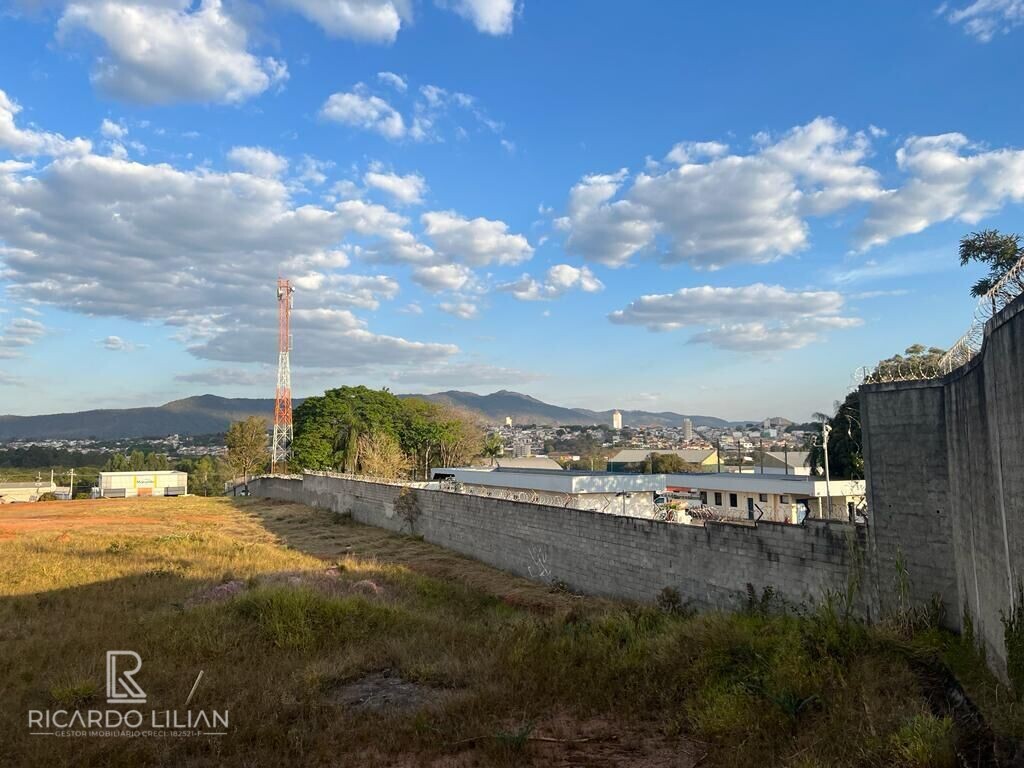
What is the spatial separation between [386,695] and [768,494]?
3088 centimetres

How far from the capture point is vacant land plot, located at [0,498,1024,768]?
19.4ft

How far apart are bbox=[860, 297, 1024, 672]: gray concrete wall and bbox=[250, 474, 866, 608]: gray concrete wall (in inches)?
40.9

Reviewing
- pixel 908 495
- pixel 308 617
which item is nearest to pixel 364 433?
pixel 308 617

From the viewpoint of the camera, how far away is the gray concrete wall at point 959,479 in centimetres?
539

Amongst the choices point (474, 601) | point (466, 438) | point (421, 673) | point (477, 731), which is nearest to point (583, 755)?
point (477, 731)

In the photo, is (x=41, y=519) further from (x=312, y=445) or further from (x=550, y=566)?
(x=550, y=566)

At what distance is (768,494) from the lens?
34.5m

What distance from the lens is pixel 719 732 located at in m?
6.21

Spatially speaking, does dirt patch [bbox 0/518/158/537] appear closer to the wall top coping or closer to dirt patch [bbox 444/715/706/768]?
dirt patch [bbox 444/715/706/768]

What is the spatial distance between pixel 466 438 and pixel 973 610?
2365 inches

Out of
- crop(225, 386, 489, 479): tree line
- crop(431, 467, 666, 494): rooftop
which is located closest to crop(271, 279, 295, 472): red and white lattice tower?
crop(225, 386, 489, 479): tree line

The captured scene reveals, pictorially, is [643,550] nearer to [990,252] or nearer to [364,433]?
[990,252]

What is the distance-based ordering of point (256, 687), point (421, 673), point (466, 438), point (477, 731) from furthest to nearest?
point (466, 438)
point (421, 673)
point (256, 687)
point (477, 731)

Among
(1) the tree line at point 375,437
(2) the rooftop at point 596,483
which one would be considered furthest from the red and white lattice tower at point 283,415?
(2) the rooftop at point 596,483
